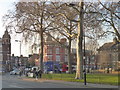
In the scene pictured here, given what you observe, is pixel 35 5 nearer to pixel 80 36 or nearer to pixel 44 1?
pixel 44 1

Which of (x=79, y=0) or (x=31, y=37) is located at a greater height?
(x=79, y=0)

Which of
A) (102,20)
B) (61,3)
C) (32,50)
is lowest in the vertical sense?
(32,50)

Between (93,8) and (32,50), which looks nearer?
(93,8)

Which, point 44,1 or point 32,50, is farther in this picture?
point 32,50

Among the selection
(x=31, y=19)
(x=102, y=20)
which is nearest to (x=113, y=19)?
(x=102, y=20)

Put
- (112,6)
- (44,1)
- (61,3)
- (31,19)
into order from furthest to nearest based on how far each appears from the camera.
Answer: (31,19), (44,1), (61,3), (112,6)

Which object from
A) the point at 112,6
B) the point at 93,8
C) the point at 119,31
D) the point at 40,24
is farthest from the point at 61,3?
the point at 40,24

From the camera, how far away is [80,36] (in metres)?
33.4

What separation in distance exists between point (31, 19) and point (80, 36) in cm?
1439

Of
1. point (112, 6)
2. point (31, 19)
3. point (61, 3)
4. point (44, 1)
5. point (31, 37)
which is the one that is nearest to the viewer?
point (112, 6)

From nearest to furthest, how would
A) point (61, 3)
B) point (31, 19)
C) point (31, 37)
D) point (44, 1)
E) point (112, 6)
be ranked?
point (112, 6) < point (61, 3) < point (44, 1) < point (31, 19) < point (31, 37)

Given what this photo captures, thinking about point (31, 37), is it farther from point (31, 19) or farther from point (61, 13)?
point (61, 13)

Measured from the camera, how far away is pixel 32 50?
49.9 metres

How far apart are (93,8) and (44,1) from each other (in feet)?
30.1
